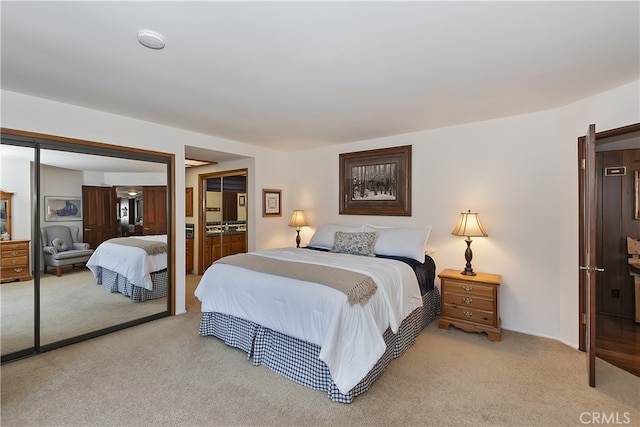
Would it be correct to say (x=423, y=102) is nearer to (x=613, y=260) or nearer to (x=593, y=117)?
(x=593, y=117)

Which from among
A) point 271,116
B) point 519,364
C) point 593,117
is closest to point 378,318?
point 519,364

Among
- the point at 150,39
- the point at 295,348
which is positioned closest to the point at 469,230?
the point at 295,348

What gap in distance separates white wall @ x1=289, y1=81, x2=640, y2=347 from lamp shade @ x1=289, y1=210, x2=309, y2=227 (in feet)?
5.43

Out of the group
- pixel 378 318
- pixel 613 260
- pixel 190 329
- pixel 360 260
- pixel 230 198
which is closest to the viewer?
pixel 378 318

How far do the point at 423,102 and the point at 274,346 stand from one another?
2.63m

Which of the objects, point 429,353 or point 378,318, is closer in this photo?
point 378,318

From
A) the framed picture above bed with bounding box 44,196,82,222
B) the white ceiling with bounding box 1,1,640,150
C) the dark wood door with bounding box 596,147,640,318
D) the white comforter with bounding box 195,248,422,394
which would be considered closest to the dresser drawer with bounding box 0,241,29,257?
the framed picture above bed with bounding box 44,196,82,222

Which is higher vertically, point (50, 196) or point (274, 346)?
point (50, 196)

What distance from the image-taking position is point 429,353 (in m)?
2.78

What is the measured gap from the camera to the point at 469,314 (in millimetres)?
3168

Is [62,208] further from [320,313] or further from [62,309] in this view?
[320,313]

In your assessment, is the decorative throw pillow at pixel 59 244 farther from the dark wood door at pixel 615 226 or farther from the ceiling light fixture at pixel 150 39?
the dark wood door at pixel 615 226

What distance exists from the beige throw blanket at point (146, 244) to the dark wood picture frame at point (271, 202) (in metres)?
1.67

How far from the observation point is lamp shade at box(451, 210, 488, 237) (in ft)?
10.7
